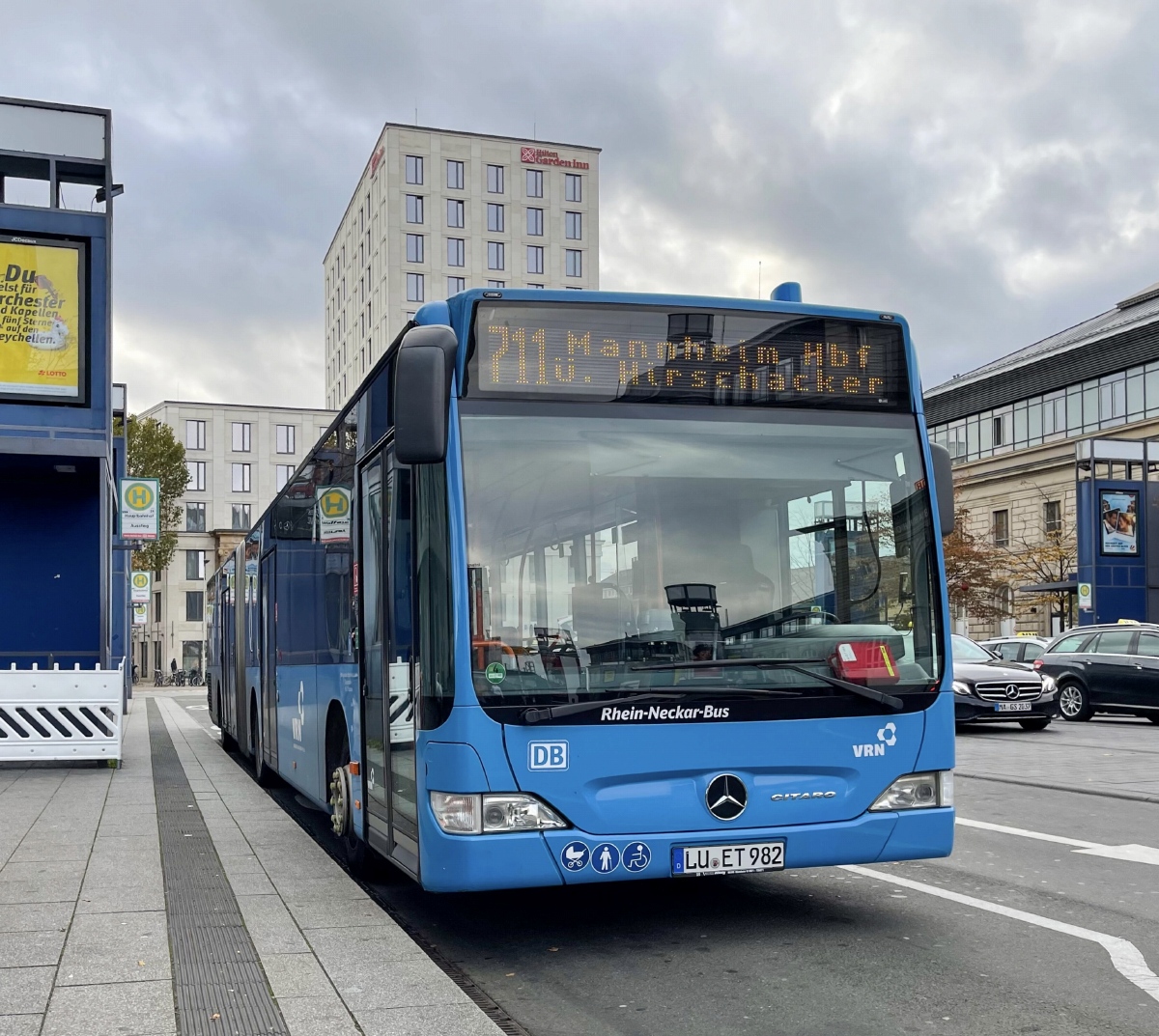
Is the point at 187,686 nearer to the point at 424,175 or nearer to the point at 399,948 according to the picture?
the point at 424,175

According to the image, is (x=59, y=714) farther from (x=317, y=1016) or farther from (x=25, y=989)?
(x=317, y=1016)

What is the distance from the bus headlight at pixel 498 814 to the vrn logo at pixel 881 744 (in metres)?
1.42

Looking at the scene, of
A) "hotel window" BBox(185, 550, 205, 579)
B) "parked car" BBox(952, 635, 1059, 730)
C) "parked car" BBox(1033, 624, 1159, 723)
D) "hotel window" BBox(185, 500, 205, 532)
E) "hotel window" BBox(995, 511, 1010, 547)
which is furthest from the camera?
"hotel window" BBox(185, 500, 205, 532)

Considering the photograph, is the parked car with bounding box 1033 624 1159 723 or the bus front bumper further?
the parked car with bounding box 1033 624 1159 723

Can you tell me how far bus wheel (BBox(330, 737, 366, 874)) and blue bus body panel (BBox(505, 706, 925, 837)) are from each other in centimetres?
240

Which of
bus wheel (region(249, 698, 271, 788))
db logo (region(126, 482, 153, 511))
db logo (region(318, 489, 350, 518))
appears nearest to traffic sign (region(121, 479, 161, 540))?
db logo (region(126, 482, 153, 511))

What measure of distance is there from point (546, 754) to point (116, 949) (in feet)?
7.09

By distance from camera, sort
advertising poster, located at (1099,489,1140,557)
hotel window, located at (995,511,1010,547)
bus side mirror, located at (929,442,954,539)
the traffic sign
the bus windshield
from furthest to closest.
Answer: hotel window, located at (995,511,1010,547) → advertising poster, located at (1099,489,1140,557) → the traffic sign → bus side mirror, located at (929,442,954,539) → the bus windshield

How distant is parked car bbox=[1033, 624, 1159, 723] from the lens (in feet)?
73.6

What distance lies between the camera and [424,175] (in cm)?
9269

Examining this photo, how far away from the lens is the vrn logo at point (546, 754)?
19.3ft

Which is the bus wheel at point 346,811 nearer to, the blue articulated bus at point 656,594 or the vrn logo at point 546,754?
the blue articulated bus at point 656,594

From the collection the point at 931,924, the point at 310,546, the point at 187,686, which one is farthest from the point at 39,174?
the point at 187,686

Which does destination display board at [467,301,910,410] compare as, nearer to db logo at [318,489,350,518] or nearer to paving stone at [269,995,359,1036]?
db logo at [318,489,350,518]
